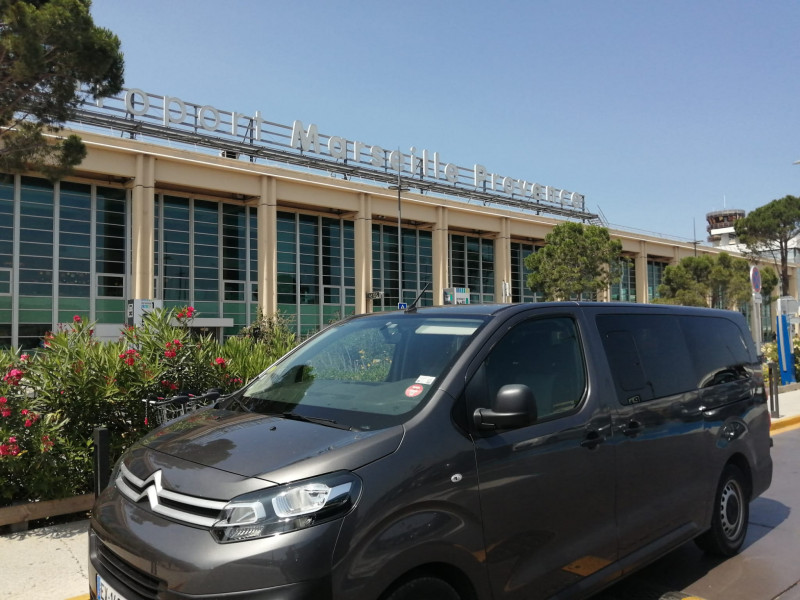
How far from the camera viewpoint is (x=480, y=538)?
106 inches

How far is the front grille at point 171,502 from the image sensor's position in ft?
7.64

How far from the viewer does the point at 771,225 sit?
186ft

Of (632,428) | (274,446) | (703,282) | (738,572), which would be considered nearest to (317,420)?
(274,446)

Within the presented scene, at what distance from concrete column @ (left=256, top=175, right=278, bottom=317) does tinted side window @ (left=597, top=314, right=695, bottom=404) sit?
93.8 ft

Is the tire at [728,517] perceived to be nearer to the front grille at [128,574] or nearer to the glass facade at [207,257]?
the front grille at [128,574]

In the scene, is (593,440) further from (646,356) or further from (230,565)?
(230,565)

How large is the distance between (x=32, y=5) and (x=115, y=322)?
21.4m

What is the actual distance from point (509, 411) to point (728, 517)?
3065 millimetres

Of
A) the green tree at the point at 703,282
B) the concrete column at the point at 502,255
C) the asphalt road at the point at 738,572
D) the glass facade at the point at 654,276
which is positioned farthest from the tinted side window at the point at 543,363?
the glass facade at the point at 654,276

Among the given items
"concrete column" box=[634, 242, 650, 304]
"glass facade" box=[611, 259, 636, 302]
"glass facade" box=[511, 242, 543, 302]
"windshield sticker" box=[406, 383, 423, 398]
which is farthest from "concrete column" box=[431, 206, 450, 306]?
"windshield sticker" box=[406, 383, 423, 398]

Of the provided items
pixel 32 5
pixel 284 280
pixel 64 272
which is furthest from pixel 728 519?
pixel 284 280

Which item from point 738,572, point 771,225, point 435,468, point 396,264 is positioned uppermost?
point 771,225

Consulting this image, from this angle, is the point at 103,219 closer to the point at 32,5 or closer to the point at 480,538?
the point at 32,5

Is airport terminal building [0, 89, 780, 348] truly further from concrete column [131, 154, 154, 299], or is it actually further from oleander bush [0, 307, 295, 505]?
oleander bush [0, 307, 295, 505]
